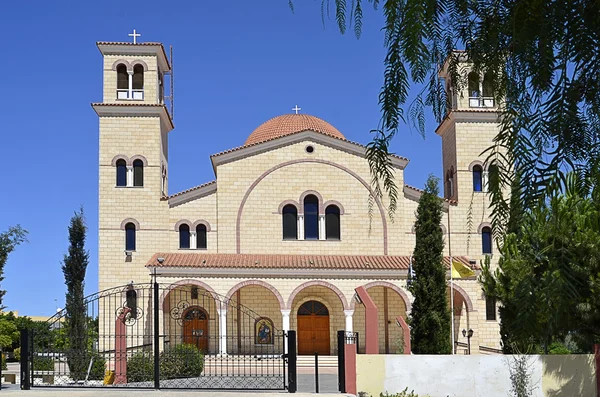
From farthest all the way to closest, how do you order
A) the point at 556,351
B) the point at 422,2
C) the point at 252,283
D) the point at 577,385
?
the point at 252,283 < the point at 556,351 < the point at 577,385 < the point at 422,2

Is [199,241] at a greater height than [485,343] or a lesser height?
greater

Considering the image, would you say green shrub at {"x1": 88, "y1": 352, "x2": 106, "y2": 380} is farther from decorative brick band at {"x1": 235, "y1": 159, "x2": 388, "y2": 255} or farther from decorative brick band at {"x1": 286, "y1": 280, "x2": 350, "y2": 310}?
decorative brick band at {"x1": 235, "y1": 159, "x2": 388, "y2": 255}

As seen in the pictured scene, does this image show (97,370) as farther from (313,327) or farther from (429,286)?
(313,327)

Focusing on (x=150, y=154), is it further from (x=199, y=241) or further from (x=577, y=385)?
(x=577, y=385)

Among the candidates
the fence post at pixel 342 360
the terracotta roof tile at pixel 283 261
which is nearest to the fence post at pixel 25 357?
the fence post at pixel 342 360

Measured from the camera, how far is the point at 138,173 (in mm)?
32719

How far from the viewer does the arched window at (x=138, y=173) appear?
32656 mm

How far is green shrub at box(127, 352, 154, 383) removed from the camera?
2153 cm

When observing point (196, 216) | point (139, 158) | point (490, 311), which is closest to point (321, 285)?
point (196, 216)

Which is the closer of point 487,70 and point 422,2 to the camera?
point 422,2

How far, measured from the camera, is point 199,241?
108 feet

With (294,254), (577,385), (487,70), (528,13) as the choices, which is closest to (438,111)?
(487,70)

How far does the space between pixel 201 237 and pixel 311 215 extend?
4.46m

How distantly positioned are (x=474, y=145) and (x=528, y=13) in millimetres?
30273
